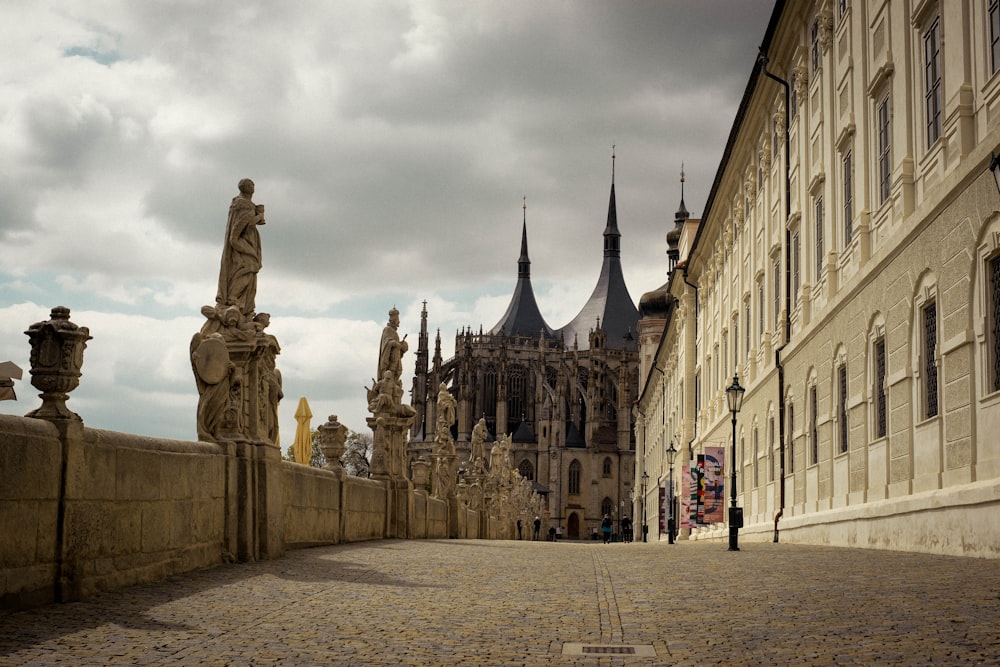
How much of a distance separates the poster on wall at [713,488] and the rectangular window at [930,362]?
58.5ft

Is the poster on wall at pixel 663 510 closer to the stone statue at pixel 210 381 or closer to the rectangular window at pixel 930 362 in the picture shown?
the rectangular window at pixel 930 362

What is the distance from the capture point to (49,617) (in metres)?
7.82

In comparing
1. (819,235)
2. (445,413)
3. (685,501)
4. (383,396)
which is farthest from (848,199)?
(685,501)

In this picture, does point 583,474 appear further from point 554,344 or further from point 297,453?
point 297,453

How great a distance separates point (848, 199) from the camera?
71.9 ft

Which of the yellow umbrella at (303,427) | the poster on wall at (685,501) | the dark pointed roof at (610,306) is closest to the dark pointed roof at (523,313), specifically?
the dark pointed roof at (610,306)

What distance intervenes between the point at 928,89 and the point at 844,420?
6.92 metres

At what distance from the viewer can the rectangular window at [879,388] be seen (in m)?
19.0

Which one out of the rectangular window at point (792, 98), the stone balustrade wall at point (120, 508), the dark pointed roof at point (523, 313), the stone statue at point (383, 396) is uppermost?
the dark pointed roof at point (523, 313)

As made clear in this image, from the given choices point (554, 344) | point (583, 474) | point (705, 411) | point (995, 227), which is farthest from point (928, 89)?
point (554, 344)

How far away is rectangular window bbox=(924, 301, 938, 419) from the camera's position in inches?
635

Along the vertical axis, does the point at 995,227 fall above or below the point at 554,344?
below

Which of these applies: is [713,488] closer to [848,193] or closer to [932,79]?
[848,193]

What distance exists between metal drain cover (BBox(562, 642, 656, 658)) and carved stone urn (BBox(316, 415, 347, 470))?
41.2ft
